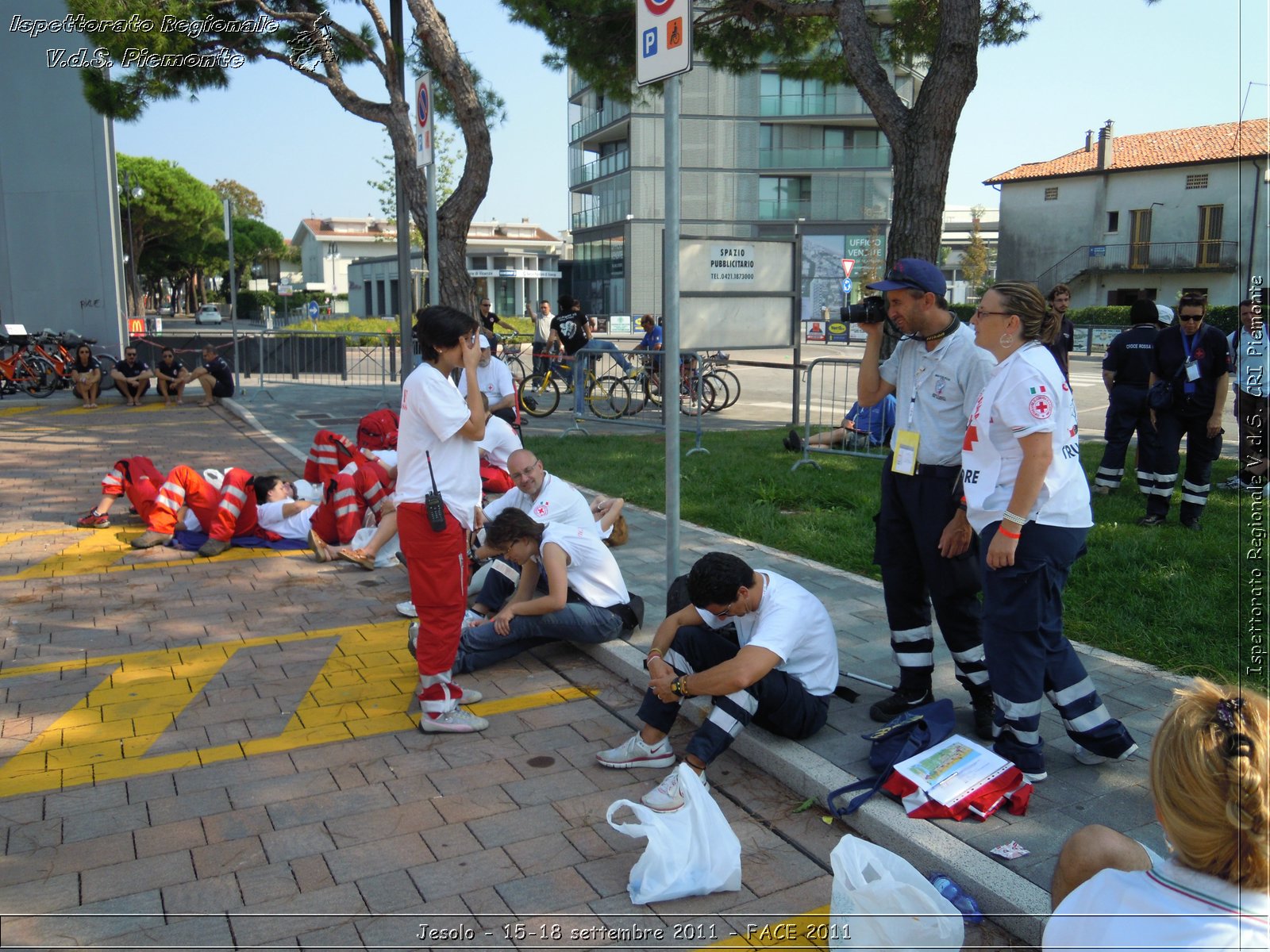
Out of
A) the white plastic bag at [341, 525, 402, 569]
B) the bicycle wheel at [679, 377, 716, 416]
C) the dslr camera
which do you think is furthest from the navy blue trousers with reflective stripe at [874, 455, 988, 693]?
the bicycle wheel at [679, 377, 716, 416]

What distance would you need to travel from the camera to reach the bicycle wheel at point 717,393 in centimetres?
1622

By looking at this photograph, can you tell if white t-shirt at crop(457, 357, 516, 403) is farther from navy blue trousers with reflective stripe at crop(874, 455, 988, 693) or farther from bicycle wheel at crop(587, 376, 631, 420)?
bicycle wheel at crop(587, 376, 631, 420)

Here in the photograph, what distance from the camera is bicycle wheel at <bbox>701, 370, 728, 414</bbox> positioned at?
16.2 meters

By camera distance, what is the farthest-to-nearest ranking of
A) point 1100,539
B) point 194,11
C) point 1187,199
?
point 1187,199 → point 194,11 → point 1100,539

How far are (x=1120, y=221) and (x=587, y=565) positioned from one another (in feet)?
162

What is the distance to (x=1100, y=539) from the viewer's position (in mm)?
7148

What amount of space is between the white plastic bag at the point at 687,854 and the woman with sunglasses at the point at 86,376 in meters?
17.8

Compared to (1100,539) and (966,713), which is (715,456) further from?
(966,713)

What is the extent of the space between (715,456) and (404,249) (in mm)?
5008

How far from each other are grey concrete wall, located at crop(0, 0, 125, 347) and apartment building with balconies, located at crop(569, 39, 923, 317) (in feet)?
106

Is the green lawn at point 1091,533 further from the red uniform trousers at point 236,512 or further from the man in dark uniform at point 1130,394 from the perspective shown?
the red uniform trousers at point 236,512

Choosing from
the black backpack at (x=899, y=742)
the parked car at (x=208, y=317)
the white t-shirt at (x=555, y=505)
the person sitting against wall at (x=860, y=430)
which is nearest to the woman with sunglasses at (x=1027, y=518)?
the black backpack at (x=899, y=742)


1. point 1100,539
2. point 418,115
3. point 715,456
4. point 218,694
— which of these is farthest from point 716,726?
point 715,456

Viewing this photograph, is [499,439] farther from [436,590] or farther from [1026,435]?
[1026,435]
